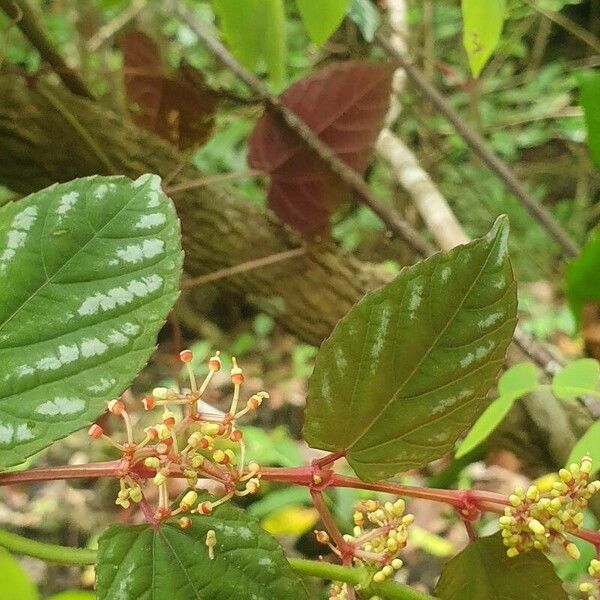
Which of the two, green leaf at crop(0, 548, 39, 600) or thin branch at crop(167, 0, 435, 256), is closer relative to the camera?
green leaf at crop(0, 548, 39, 600)

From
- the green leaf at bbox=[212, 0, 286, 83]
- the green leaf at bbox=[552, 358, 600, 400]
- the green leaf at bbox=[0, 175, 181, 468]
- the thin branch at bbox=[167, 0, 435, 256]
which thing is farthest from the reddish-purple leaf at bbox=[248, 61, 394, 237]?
the green leaf at bbox=[0, 175, 181, 468]

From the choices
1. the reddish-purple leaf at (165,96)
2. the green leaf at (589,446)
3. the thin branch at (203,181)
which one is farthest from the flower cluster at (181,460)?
the reddish-purple leaf at (165,96)

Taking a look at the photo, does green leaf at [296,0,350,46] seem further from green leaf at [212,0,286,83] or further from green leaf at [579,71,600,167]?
green leaf at [579,71,600,167]

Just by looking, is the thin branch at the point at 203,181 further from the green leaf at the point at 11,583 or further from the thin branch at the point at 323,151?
the green leaf at the point at 11,583

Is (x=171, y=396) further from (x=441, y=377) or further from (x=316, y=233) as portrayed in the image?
(x=316, y=233)

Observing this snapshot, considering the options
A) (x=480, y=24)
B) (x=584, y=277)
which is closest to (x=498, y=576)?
(x=480, y=24)

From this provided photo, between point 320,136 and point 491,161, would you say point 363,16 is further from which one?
point 491,161
